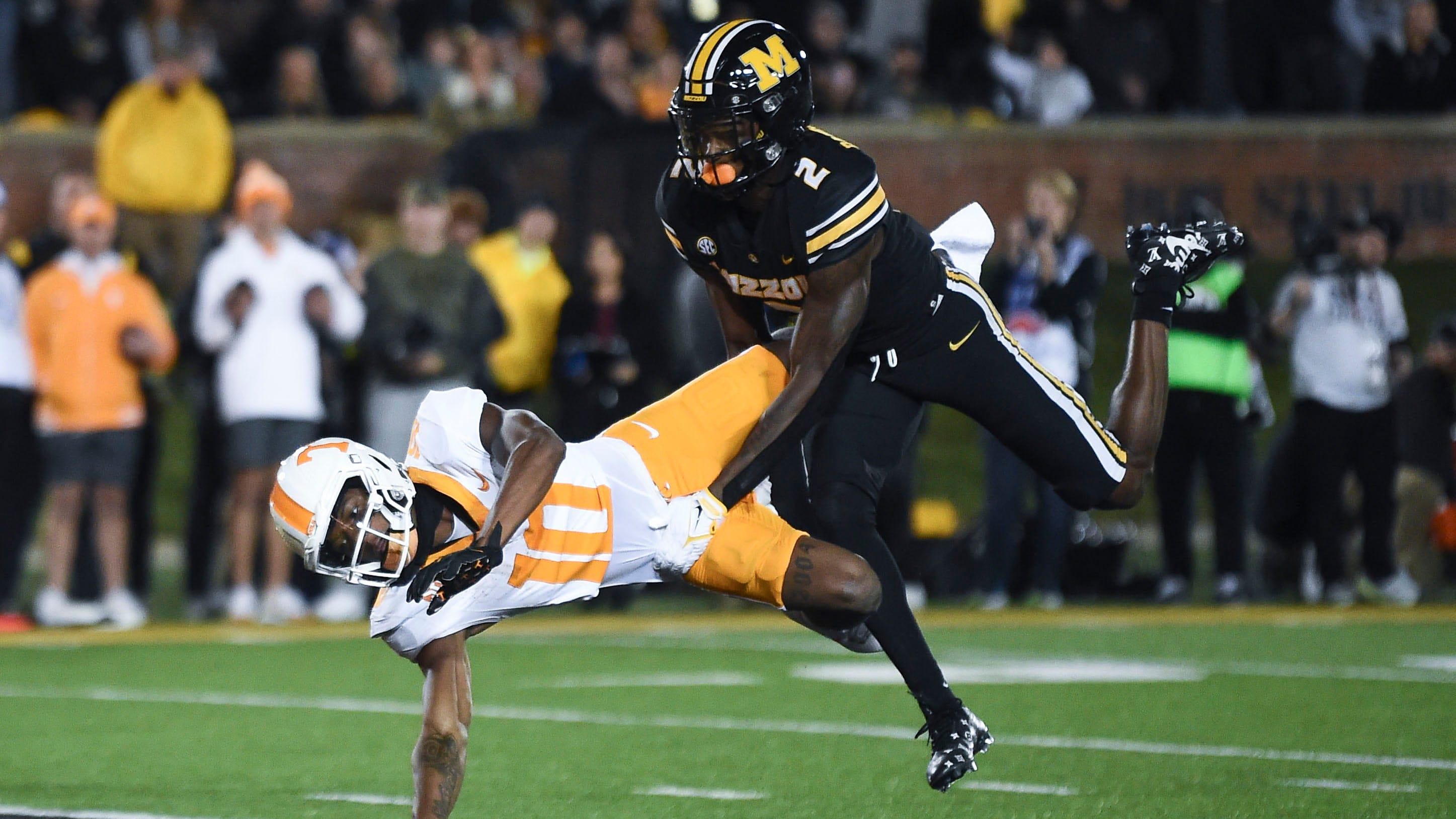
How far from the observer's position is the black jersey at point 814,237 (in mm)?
5277

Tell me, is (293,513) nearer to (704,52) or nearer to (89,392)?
(704,52)

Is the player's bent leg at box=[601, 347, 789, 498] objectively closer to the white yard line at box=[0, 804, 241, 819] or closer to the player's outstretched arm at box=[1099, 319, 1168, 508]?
the player's outstretched arm at box=[1099, 319, 1168, 508]

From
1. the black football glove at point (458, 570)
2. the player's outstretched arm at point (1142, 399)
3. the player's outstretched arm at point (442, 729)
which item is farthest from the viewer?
the player's outstretched arm at point (1142, 399)

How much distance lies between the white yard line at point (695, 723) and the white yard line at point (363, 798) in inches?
52.9

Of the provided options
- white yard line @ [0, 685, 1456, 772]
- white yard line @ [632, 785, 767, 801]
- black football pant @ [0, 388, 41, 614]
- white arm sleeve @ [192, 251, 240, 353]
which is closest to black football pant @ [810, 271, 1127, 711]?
white yard line @ [632, 785, 767, 801]

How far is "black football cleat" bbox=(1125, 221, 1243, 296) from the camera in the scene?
612 centimetres

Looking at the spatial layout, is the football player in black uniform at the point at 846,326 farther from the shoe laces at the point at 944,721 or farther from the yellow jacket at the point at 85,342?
the yellow jacket at the point at 85,342

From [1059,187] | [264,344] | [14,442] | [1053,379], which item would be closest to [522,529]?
[1053,379]

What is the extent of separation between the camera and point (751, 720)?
21.9 ft

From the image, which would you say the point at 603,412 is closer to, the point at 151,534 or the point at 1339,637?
the point at 151,534

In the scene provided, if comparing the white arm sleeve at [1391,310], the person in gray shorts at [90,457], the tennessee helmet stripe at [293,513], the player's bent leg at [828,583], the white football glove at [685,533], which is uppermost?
the tennessee helmet stripe at [293,513]

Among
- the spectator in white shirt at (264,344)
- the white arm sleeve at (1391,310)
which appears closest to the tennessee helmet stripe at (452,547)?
the spectator in white shirt at (264,344)

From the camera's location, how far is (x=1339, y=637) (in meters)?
8.91

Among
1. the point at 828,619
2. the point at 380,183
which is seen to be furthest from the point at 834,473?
the point at 380,183
